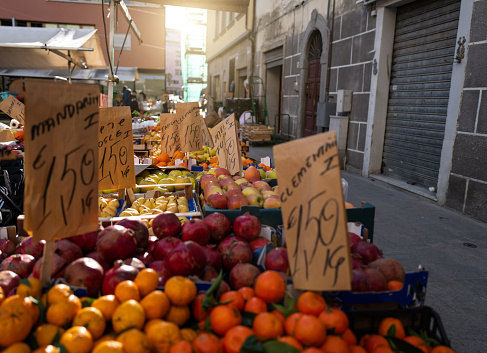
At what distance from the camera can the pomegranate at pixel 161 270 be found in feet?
5.06

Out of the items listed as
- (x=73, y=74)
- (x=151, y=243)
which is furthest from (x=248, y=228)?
(x=73, y=74)

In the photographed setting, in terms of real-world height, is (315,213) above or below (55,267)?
above

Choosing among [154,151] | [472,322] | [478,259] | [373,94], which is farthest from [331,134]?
[373,94]

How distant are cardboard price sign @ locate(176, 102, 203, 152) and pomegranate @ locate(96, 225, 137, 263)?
251cm

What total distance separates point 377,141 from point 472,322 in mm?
5022

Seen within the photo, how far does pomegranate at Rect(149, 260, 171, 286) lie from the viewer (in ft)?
5.06

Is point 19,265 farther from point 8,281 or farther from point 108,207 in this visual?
point 108,207

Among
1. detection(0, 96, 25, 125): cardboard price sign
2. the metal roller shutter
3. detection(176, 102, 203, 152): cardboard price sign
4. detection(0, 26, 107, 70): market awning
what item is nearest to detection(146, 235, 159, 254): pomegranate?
detection(176, 102, 203, 152): cardboard price sign

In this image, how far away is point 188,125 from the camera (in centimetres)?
413

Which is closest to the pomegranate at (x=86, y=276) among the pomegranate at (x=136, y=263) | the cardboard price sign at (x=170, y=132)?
the pomegranate at (x=136, y=263)

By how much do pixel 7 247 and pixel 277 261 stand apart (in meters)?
1.34

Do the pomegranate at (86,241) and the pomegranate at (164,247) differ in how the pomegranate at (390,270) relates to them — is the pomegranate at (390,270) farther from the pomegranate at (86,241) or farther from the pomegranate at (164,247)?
the pomegranate at (86,241)

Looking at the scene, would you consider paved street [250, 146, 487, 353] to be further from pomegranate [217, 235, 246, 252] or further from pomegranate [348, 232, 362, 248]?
pomegranate [217, 235, 246, 252]

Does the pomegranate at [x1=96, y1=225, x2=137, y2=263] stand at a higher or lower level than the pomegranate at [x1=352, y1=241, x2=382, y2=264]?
higher
